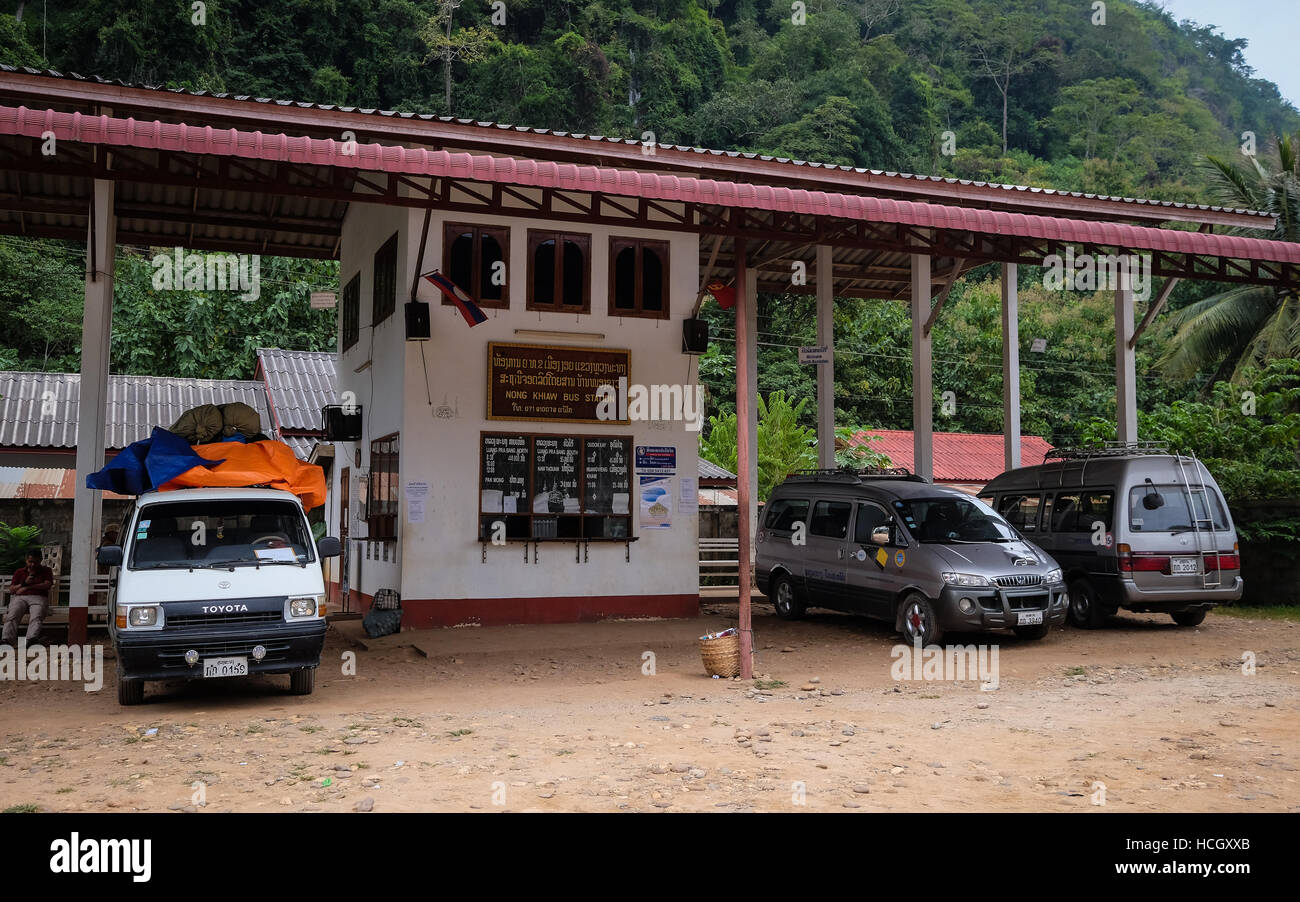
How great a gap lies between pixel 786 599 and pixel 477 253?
243 inches

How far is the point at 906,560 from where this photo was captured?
12.8 m

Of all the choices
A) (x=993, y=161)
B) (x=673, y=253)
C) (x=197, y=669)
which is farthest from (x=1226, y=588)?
(x=993, y=161)

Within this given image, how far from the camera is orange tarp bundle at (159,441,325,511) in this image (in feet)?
35.3

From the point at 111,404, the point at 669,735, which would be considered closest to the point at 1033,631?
the point at 669,735

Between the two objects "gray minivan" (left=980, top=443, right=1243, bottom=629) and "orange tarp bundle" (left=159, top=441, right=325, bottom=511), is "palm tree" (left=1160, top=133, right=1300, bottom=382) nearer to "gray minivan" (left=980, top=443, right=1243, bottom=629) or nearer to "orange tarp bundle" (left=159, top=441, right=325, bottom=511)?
"gray minivan" (left=980, top=443, right=1243, bottom=629)

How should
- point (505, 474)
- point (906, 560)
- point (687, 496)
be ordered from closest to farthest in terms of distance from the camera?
point (906, 560), point (505, 474), point (687, 496)

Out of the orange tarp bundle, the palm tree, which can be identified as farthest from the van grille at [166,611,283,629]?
the palm tree

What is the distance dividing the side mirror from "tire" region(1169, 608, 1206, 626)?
1245 cm

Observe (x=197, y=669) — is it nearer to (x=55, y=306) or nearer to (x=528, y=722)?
(x=528, y=722)

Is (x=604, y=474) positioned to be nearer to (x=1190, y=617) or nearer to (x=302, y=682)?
(x=302, y=682)

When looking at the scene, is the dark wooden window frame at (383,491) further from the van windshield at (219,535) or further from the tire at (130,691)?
the tire at (130,691)

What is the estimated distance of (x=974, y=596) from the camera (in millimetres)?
12125

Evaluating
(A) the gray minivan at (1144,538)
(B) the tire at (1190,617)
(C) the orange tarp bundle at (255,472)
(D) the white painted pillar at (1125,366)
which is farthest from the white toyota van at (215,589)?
(D) the white painted pillar at (1125,366)

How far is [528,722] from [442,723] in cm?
66
